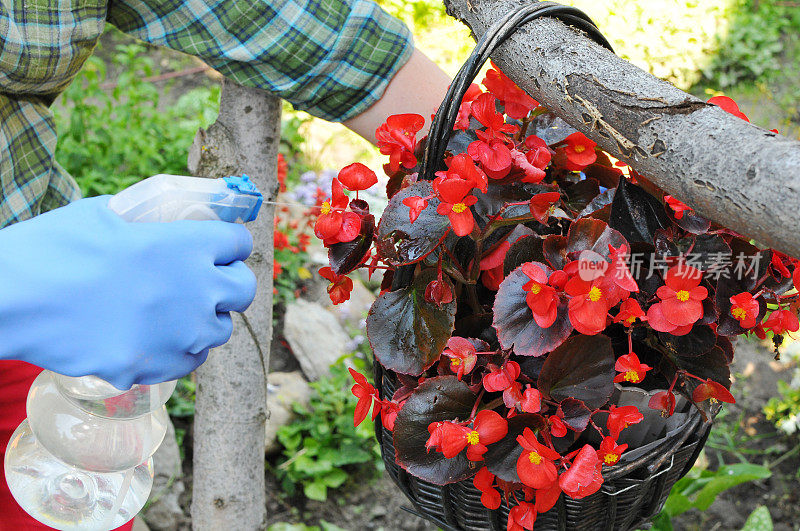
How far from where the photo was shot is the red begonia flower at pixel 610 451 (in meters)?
0.65

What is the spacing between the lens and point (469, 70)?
667 mm

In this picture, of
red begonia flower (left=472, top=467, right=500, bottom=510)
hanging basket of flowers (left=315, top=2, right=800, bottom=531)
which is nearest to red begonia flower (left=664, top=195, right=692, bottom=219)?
hanging basket of flowers (left=315, top=2, right=800, bottom=531)

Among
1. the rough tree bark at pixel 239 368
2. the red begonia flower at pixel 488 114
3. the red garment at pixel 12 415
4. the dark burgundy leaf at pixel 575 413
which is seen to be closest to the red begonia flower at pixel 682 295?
the dark burgundy leaf at pixel 575 413

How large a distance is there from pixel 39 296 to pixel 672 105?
0.61 metres

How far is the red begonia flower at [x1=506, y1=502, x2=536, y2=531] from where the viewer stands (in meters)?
0.70

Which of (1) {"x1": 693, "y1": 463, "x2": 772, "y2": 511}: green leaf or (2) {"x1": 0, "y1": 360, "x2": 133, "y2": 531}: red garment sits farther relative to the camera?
(1) {"x1": 693, "y1": 463, "x2": 772, "y2": 511}: green leaf

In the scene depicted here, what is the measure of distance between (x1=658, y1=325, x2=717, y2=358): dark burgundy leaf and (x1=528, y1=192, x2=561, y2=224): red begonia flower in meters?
0.17

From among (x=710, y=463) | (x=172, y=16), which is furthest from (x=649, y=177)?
(x=710, y=463)

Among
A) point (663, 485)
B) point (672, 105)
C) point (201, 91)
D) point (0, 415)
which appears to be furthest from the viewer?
point (201, 91)

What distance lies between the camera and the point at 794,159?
52cm

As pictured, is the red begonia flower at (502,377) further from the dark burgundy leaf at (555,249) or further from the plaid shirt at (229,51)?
the plaid shirt at (229,51)

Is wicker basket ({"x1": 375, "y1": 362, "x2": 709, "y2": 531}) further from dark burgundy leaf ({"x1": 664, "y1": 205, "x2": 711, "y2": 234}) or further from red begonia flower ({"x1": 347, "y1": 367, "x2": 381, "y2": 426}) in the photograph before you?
dark burgundy leaf ({"x1": 664, "y1": 205, "x2": 711, "y2": 234})

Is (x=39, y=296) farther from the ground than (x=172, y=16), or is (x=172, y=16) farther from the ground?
(x=172, y=16)

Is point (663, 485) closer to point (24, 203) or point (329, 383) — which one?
point (24, 203)
